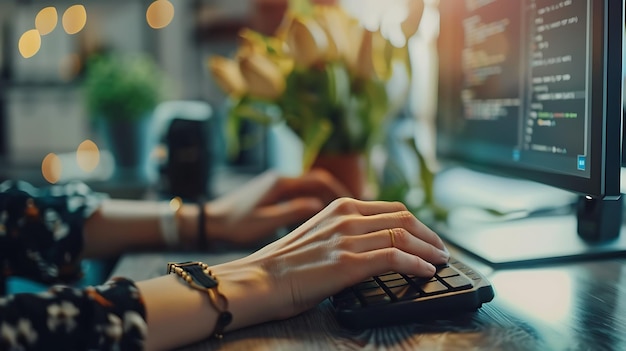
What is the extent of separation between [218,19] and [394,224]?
5.02 ft

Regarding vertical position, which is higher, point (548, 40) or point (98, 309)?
point (548, 40)

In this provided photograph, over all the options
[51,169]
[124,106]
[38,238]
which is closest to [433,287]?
[38,238]

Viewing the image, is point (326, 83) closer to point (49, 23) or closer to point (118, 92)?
point (118, 92)

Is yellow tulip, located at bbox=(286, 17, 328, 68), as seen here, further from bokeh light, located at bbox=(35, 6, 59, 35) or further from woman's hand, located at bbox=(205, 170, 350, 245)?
bokeh light, located at bbox=(35, 6, 59, 35)

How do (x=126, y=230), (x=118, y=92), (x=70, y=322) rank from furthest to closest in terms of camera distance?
(x=118, y=92) < (x=126, y=230) < (x=70, y=322)

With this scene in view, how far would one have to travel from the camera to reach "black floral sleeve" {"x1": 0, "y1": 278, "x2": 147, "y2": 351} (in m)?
0.46

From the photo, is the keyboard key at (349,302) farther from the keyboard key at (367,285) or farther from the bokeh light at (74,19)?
the bokeh light at (74,19)

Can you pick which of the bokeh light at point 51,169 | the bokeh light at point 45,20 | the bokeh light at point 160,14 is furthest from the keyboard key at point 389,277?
the bokeh light at point 45,20

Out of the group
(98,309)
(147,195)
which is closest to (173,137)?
(147,195)

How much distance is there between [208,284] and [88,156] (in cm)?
152

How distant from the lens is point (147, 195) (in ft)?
4.64

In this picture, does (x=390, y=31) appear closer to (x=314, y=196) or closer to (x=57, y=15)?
(x=314, y=196)

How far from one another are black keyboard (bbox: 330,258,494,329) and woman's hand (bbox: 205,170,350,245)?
359mm

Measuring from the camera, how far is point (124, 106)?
156 centimetres
